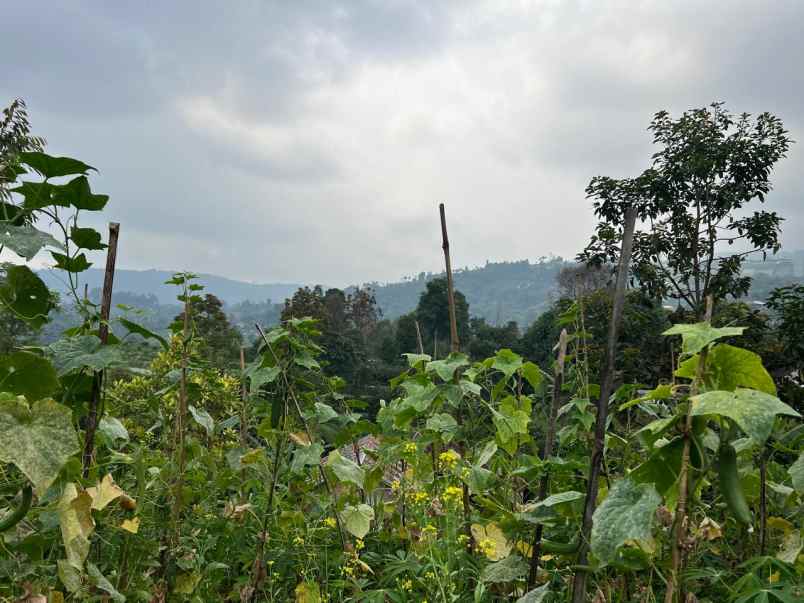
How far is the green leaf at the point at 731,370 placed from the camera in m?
0.97

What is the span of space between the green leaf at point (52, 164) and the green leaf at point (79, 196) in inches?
1.0

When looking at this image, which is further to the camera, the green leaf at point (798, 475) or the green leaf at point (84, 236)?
the green leaf at point (84, 236)

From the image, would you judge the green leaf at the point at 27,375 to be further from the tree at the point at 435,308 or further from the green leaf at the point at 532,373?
the tree at the point at 435,308

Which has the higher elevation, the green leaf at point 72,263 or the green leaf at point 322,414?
the green leaf at point 72,263

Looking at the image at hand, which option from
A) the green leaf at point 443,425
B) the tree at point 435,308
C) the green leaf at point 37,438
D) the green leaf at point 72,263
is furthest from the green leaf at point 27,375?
the tree at point 435,308

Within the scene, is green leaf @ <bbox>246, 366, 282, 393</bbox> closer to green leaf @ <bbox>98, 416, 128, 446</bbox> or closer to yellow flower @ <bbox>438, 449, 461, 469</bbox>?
green leaf @ <bbox>98, 416, 128, 446</bbox>

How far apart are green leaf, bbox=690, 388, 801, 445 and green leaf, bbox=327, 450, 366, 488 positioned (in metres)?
1.38

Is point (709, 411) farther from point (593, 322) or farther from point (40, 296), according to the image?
point (593, 322)

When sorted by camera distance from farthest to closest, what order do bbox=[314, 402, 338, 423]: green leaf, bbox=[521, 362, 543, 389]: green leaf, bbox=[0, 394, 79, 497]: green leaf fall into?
bbox=[314, 402, 338, 423]: green leaf, bbox=[521, 362, 543, 389]: green leaf, bbox=[0, 394, 79, 497]: green leaf

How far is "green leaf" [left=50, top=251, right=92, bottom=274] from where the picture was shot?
1.40 meters

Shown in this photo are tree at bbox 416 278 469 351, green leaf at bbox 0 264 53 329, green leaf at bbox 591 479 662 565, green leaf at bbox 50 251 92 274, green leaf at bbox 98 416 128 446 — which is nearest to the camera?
green leaf at bbox 591 479 662 565

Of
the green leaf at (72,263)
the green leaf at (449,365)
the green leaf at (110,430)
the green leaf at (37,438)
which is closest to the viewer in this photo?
the green leaf at (37,438)

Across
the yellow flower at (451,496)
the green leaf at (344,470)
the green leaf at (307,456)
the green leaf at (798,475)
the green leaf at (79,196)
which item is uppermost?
the green leaf at (79,196)

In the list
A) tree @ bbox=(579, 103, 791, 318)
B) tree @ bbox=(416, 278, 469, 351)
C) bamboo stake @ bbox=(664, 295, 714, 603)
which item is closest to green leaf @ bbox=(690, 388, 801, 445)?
Result: bamboo stake @ bbox=(664, 295, 714, 603)
